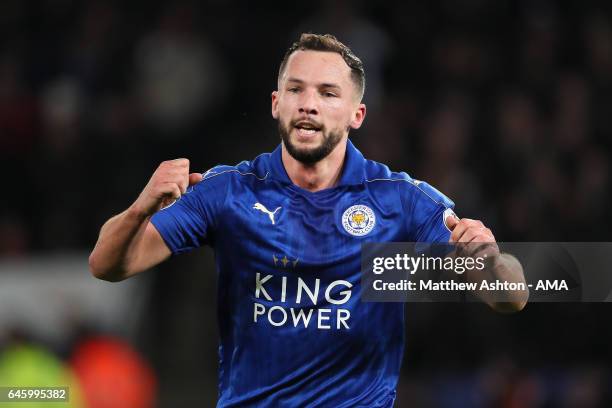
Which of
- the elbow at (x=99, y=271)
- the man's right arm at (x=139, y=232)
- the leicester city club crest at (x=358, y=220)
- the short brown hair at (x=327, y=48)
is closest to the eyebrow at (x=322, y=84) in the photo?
the short brown hair at (x=327, y=48)

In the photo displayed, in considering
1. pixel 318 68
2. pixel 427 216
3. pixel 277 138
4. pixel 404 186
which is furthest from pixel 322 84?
pixel 277 138

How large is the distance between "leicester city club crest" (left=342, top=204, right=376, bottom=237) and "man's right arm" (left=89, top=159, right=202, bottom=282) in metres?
0.77

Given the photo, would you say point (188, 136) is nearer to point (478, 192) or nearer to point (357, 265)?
point (478, 192)

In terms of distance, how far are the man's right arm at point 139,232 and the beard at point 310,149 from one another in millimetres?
532

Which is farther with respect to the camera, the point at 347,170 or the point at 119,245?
the point at 347,170

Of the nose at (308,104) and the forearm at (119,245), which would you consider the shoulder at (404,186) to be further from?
the forearm at (119,245)

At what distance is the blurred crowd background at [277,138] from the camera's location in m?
9.46

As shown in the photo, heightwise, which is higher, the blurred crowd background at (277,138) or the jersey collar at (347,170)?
the blurred crowd background at (277,138)

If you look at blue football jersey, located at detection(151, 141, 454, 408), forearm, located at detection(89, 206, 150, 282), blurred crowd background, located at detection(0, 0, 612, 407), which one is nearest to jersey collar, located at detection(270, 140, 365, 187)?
blue football jersey, located at detection(151, 141, 454, 408)

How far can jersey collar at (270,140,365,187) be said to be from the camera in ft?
17.2

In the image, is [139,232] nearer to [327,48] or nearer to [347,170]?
[347,170]

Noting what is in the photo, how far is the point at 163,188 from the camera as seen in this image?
4.58 metres

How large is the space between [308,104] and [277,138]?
20.5 feet

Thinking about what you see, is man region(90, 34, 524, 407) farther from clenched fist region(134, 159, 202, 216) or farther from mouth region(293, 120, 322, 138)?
clenched fist region(134, 159, 202, 216)
